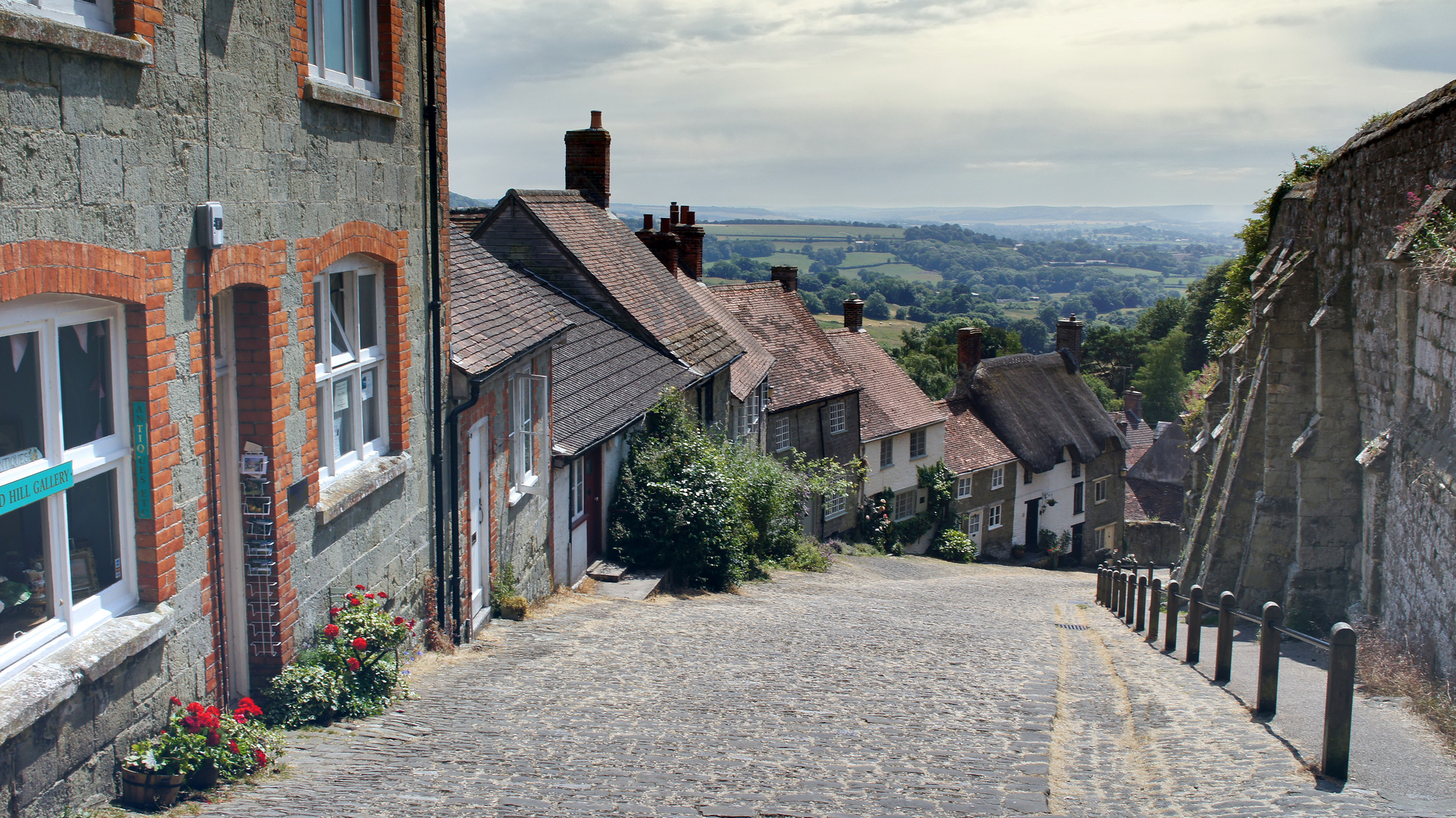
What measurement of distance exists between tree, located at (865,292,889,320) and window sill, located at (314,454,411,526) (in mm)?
138563

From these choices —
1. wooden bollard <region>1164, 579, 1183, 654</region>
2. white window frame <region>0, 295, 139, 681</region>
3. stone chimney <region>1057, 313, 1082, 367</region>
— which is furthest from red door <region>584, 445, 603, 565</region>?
stone chimney <region>1057, 313, 1082, 367</region>

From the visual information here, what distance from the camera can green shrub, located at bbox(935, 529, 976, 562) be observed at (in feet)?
114

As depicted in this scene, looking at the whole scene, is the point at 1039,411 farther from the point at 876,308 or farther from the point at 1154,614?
the point at 876,308

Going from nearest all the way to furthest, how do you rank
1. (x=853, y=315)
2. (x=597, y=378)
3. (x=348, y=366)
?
1. (x=348, y=366)
2. (x=597, y=378)
3. (x=853, y=315)

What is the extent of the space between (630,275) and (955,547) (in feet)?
60.9

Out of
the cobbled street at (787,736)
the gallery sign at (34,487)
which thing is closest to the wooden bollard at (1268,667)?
the cobbled street at (787,736)

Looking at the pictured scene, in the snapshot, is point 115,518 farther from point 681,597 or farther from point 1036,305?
point 1036,305

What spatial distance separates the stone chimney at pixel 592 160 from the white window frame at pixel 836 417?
11284 mm

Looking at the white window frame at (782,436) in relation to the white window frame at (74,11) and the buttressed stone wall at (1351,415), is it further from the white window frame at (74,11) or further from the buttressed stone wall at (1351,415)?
the white window frame at (74,11)

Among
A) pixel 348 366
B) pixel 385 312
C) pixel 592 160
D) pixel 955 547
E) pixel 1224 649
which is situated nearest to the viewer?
pixel 348 366

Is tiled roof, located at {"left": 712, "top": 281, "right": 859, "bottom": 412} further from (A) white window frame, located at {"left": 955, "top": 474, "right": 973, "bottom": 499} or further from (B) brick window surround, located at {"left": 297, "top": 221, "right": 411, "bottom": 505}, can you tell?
(B) brick window surround, located at {"left": 297, "top": 221, "right": 411, "bottom": 505}

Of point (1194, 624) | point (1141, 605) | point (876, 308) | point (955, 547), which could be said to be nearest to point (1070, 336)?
point (955, 547)

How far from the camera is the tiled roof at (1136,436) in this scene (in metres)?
54.5

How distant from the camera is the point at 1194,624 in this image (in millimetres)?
10078
